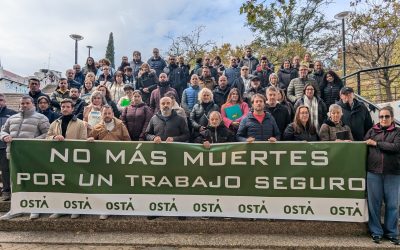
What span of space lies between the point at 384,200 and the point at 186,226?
9.28 ft

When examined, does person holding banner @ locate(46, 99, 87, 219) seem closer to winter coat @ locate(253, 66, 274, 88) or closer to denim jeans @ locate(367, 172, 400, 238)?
denim jeans @ locate(367, 172, 400, 238)

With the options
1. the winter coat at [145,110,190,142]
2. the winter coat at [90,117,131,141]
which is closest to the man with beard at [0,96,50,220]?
the winter coat at [90,117,131,141]

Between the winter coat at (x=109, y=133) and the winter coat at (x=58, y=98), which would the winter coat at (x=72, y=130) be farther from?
the winter coat at (x=58, y=98)

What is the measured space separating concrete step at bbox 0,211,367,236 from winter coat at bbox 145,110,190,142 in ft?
4.17

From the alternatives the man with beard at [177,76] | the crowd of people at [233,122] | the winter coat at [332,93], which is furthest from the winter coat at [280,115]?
the man with beard at [177,76]

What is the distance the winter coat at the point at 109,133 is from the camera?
16.4ft

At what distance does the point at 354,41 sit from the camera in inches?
804

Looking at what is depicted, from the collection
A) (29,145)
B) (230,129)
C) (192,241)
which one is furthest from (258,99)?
(29,145)

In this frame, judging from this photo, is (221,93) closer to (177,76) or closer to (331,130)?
(177,76)

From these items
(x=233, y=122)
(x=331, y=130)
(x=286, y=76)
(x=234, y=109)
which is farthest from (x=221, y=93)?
(x=331, y=130)

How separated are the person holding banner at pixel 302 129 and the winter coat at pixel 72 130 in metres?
3.24

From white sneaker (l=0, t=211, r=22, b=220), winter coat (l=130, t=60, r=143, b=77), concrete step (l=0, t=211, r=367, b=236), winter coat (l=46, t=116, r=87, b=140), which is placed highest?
winter coat (l=130, t=60, r=143, b=77)

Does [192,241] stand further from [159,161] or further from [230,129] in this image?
[230,129]

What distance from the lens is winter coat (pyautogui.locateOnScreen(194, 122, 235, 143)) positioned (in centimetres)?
509
